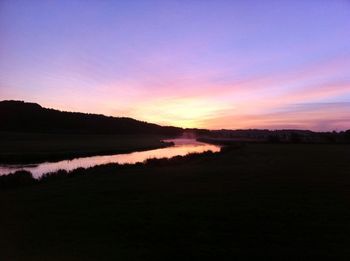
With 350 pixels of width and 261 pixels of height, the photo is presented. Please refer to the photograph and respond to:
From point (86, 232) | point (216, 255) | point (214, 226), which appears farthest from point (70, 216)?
point (216, 255)

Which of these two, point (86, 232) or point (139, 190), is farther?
point (139, 190)

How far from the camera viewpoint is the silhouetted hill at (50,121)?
132250 millimetres

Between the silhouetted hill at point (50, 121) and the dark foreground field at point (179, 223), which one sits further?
the silhouetted hill at point (50, 121)

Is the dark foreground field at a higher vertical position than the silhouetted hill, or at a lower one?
lower

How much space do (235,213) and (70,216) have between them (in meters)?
4.75

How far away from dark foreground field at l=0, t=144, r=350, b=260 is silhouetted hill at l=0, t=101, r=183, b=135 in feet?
399

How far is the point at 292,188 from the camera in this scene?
15438 mm

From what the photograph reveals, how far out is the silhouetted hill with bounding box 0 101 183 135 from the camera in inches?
5207

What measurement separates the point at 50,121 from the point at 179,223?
143029 mm

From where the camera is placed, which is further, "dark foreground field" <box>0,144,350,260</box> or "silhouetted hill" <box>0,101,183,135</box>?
"silhouetted hill" <box>0,101,183,135</box>

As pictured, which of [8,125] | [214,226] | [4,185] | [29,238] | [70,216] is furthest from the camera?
[8,125]

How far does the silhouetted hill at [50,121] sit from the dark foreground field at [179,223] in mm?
121698

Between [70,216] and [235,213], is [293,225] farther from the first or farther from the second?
A: [70,216]

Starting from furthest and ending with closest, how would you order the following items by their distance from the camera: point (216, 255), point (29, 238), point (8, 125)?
point (8, 125) < point (29, 238) < point (216, 255)
